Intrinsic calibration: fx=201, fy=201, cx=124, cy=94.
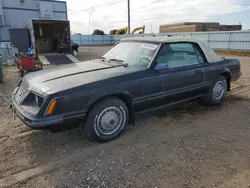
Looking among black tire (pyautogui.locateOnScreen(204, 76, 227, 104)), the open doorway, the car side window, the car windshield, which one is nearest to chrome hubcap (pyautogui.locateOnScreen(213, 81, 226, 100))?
black tire (pyautogui.locateOnScreen(204, 76, 227, 104))

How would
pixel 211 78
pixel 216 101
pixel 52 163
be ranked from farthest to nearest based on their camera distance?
pixel 216 101 < pixel 211 78 < pixel 52 163

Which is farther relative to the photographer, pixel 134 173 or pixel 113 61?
pixel 113 61

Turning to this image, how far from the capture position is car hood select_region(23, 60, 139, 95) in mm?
2719

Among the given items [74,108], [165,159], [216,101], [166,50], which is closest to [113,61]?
[166,50]

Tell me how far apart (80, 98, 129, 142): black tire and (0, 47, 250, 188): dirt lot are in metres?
0.15

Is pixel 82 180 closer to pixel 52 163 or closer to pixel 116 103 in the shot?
pixel 52 163

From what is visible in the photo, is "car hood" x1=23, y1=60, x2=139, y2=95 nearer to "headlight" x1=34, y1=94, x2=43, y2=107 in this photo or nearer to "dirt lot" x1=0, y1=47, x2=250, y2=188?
"headlight" x1=34, y1=94, x2=43, y2=107

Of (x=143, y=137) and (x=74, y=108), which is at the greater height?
(x=74, y=108)

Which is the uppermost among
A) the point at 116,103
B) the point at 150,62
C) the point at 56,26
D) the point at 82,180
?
the point at 56,26

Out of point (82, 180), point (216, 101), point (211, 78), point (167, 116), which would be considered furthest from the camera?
point (216, 101)

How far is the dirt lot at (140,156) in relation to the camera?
7.72 feet

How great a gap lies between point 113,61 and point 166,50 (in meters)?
0.99

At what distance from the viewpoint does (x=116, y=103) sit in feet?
9.96

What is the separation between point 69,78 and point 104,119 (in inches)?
31.6
